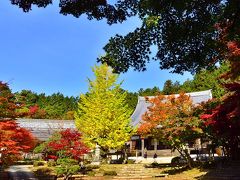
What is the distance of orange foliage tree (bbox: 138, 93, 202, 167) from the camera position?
23312 millimetres

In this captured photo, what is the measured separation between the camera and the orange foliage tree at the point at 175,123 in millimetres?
23312

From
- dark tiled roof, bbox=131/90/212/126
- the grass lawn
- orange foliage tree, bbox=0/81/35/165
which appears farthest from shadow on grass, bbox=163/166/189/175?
dark tiled roof, bbox=131/90/212/126

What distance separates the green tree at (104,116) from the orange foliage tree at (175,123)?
3.85 meters

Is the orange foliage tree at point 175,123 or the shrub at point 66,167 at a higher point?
the orange foliage tree at point 175,123

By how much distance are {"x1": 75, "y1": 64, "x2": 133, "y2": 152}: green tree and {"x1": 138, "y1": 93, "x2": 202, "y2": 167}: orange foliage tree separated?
151 inches

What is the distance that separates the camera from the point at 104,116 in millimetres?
29625

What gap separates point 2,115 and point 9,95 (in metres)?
1.17

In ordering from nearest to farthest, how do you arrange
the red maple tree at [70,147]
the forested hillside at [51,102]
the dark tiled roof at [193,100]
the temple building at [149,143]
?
the red maple tree at [70,147] → the temple building at [149,143] → the dark tiled roof at [193,100] → the forested hillside at [51,102]

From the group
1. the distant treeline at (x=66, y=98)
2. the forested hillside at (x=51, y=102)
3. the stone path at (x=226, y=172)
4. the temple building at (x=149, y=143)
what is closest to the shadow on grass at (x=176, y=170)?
the stone path at (x=226, y=172)

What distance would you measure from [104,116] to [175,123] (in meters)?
7.73

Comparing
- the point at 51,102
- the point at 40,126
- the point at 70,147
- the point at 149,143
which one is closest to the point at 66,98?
the point at 51,102

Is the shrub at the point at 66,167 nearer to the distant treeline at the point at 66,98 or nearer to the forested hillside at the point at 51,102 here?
the distant treeline at the point at 66,98

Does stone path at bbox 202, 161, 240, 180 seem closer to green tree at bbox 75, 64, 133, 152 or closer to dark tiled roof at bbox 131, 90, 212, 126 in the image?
green tree at bbox 75, 64, 133, 152

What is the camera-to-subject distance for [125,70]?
7.74 meters
